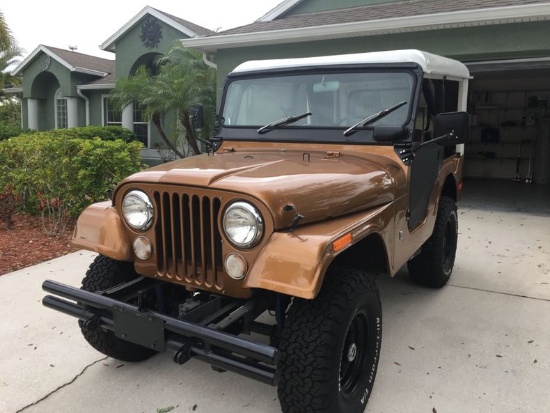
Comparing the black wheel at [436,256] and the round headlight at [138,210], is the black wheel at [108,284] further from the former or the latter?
the black wheel at [436,256]

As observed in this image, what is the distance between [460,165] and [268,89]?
245 centimetres

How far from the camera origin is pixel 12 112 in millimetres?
28953

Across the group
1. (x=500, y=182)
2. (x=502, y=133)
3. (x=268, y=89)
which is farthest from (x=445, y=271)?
(x=502, y=133)

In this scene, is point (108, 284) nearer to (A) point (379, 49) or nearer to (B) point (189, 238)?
(B) point (189, 238)

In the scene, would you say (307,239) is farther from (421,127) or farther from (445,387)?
(421,127)

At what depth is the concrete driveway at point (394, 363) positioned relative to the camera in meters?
2.85

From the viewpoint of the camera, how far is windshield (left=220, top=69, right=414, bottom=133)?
348cm

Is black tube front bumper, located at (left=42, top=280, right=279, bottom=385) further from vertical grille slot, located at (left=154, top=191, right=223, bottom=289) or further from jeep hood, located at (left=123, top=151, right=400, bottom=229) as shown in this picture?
jeep hood, located at (left=123, top=151, right=400, bottom=229)

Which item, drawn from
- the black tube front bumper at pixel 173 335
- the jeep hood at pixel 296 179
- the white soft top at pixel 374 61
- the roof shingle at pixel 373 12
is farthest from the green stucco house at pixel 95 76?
the black tube front bumper at pixel 173 335

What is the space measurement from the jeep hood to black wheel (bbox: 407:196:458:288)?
4.56 feet

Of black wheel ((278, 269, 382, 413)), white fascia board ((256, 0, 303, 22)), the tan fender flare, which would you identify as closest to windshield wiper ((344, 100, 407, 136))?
black wheel ((278, 269, 382, 413))

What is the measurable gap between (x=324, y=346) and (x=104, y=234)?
140 centimetres

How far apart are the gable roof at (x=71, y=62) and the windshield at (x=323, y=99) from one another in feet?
51.0

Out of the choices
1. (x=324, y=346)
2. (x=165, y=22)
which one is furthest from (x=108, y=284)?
(x=165, y=22)
